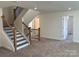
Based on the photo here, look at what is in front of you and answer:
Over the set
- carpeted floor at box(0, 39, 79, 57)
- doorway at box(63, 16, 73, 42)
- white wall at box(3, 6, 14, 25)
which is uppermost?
white wall at box(3, 6, 14, 25)

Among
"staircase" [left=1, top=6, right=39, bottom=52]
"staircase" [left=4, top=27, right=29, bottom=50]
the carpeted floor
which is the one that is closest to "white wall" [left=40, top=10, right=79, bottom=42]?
the carpeted floor

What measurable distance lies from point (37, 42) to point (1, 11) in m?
1.27

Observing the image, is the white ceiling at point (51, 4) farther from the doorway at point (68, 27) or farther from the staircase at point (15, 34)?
the staircase at point (15, 34)

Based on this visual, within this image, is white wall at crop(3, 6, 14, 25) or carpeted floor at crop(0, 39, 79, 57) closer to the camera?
carpeted floor at crop(0, 39, 79, 57)

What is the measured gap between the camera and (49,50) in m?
3.29

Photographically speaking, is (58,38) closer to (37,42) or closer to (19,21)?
(37,42)

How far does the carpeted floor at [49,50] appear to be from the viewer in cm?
310

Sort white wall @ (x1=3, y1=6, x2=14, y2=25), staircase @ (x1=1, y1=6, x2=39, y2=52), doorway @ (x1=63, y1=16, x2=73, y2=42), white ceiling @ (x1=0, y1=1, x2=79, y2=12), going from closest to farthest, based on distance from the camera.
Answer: white ceiling @ (x1=0, y1=1, x2=79, y2=12)
doorway @ (x1=63, y1=16, x2=73, y2=42)
white wall @ (x1=3, y1=6, x2=14, y2=25)
staircase @ (x1=1, y1=6, x2=39, y2=52)

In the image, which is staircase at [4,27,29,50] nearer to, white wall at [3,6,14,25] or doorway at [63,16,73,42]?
white wall at [3,6,14,25]

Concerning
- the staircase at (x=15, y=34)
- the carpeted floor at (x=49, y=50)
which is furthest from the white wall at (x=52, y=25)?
the staircase at (x=15, y=34)

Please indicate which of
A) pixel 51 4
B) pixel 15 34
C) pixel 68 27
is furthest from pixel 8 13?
pixel 68 27

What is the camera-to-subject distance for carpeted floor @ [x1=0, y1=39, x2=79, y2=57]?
3.10 metres

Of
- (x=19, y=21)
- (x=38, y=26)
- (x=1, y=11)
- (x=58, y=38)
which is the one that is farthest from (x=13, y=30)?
(x=58, y=38)

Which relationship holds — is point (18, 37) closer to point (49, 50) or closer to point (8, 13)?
point (8, 13)
